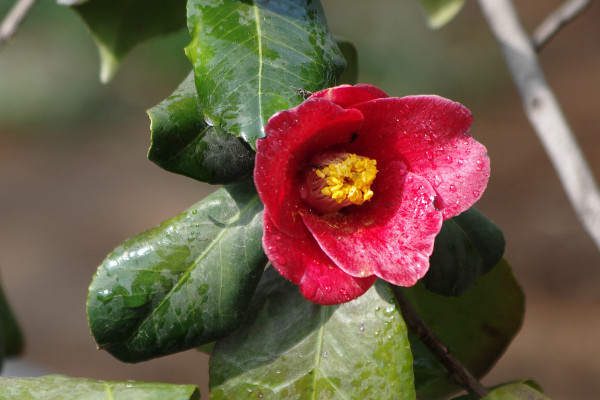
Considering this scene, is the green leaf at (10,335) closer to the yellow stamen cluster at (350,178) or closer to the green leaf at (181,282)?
the green leaf at (181,282)

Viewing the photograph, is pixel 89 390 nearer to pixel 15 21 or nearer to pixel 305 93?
pixel 305 93

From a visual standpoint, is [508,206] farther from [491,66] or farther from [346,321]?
[346,321]

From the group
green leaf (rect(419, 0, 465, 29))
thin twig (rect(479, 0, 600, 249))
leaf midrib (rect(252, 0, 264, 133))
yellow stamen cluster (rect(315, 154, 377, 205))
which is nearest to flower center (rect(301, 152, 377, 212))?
yellow stamen cluster (rect(315, 154, 377, 205))

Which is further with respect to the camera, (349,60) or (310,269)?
(349,60)

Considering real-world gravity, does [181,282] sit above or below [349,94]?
below

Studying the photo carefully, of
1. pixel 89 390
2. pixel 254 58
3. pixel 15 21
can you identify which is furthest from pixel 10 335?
pixel 254 58

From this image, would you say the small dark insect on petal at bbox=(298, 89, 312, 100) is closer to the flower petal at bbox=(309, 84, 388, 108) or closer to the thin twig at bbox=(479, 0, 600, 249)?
the flower petal at bbox=(309, 84, 388, 108)

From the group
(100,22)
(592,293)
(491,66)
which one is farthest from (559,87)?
(100,22)
